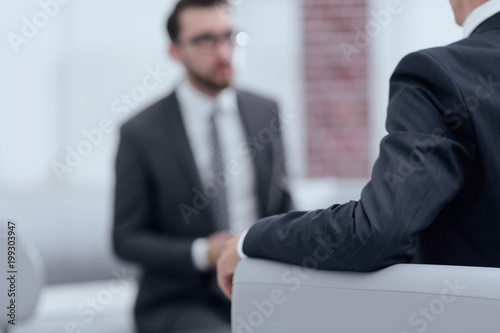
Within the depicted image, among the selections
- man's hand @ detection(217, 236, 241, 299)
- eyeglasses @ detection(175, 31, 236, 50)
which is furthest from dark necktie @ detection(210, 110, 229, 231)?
man's hand @ detection(217, 236, 241, 299)

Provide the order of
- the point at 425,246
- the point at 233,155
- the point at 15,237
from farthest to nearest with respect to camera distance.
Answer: the point at 233,155, the point at 15,237, the point at 425,246

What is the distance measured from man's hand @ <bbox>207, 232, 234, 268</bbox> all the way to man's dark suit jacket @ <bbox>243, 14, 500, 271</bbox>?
3.22ft

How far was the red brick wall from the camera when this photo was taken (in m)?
4.95

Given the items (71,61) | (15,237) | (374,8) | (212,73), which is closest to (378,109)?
(374,8)

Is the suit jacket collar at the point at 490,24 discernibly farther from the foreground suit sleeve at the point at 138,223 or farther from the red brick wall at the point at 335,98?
the red brick wall at the point at 335,98

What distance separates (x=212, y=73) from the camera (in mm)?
2736

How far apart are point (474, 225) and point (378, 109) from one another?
147 inches

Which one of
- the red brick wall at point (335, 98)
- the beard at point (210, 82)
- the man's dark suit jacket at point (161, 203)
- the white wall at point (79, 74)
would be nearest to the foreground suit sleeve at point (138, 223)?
the man's dark suit jacket at point (161, 203)

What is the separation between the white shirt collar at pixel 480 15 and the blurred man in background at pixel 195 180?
1191 millimetres

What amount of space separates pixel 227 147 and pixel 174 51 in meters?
0.53

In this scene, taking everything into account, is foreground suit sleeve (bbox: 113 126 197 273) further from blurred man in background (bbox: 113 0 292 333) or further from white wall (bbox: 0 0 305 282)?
white wall (bbox: 0 0 305 282)

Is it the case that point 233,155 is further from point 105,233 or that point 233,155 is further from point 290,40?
point 290,40

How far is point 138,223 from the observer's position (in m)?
2.49

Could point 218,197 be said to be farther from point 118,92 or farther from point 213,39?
point 118,92
